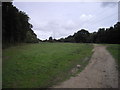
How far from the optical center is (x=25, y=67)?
12.1 meters

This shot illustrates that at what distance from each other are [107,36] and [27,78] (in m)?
49.7

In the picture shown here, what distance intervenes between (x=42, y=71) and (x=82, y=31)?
249ft

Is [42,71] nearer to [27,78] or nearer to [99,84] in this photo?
[27,78]

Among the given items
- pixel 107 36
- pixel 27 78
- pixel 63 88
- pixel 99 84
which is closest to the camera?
pixel 63 88

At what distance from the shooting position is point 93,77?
10219 millimetres

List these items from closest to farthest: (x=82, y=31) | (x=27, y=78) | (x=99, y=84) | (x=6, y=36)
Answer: (x=99, y=84)
(x=27, y=78)
(x=6, y=36)
(x=82, y=31)

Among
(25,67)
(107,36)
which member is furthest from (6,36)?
(107,36)

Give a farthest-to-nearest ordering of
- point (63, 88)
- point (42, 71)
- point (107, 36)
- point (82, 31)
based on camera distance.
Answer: point (82, 31)
point (107, 36)
point (42, 71)
point (63, 88)

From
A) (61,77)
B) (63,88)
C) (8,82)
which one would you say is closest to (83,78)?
(61,77)

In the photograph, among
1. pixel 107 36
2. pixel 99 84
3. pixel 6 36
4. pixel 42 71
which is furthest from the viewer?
pixel 107 36

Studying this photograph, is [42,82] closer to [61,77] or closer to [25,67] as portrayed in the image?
[61,77]

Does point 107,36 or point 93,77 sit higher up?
point 107,36

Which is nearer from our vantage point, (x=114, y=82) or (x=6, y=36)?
(x=114, y=82)

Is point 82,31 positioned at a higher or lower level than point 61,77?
higher
